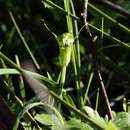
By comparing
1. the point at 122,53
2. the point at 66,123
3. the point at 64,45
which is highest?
the point at 64,45

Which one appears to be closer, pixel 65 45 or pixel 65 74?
pixel 65 45

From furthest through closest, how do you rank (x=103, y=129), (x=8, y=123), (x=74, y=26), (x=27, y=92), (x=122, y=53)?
(x=122, y=53) < (x=27, y=92) < (x=74, y=26) < (x=8, y=123) < (x=103, y=129)

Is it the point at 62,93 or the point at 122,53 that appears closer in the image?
the point at 62,93

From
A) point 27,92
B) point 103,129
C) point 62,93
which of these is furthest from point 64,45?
point 27,92

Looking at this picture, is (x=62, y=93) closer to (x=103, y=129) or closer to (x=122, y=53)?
(x=103, y=129)

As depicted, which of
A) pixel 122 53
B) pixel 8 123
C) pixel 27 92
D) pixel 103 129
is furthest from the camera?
pixel 122 53

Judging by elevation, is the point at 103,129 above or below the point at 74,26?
below

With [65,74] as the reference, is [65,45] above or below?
above
